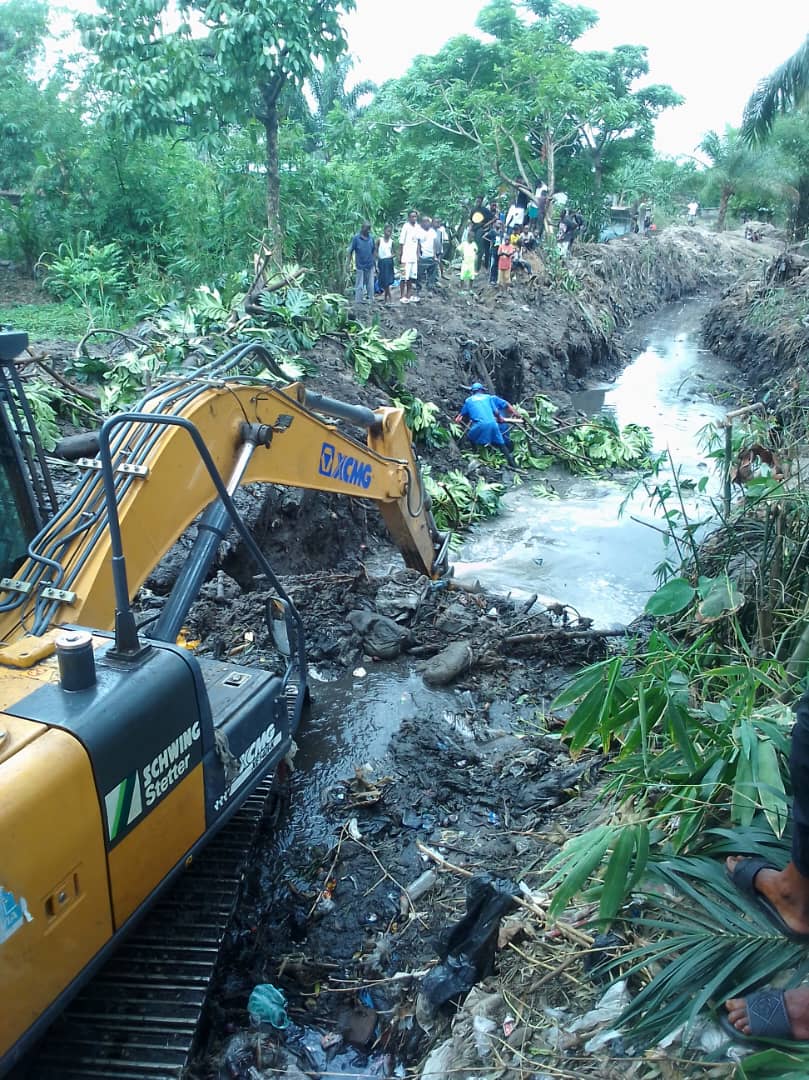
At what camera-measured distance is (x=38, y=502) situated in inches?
129

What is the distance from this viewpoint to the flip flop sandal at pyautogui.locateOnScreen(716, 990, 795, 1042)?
225 cm

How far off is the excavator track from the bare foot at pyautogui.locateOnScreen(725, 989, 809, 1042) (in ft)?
5.99

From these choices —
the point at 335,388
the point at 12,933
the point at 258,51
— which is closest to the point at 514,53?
the point at 258,51

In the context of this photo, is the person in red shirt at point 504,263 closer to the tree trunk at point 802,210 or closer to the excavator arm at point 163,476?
the tree trunk at point 802,210

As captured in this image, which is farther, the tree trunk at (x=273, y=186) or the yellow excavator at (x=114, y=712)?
the tree trunk at (x=273, y=186)

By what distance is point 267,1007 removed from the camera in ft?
10.9

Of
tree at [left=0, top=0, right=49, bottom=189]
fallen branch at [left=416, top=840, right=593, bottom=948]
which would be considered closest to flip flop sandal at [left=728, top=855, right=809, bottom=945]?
fallen branch at [left=416, top=840, right=593, bottom=948]

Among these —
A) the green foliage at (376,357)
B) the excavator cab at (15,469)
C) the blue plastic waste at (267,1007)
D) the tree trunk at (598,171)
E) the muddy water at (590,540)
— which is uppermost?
the tree trunk at (598,171)

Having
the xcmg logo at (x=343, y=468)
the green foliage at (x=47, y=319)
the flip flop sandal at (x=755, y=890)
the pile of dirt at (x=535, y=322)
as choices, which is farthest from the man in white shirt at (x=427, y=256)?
the flip flop sandal at (x=755, y=890)

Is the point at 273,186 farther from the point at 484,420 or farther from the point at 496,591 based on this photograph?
the point at 496,591

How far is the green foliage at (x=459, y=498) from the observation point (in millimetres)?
9945

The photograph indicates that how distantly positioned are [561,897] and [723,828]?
74 centimetres

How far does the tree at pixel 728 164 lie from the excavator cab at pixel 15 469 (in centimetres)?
3539

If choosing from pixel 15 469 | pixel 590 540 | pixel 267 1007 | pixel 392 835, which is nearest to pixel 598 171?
pixel 590 540
